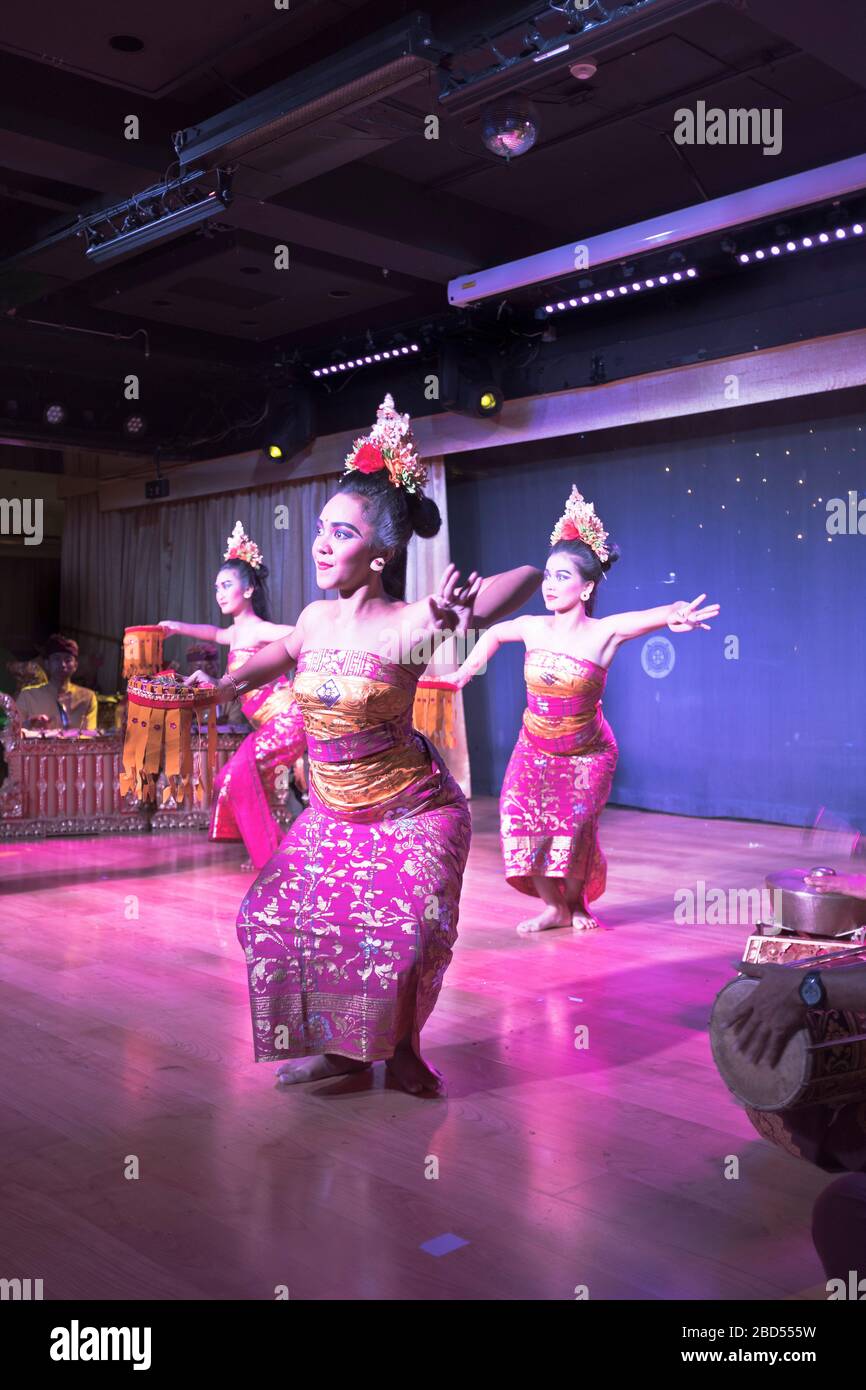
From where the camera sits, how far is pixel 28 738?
709 centimetres

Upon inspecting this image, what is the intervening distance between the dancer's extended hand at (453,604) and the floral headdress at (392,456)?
35 centimetres

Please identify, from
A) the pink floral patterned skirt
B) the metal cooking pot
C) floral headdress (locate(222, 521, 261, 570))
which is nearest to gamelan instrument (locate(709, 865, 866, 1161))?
the metal cooking pot

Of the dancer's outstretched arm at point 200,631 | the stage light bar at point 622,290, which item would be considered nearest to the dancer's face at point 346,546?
the dancer's outstretched arm at point 200,631

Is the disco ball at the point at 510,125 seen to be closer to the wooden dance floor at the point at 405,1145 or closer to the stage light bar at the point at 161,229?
the stage light bar at the point at 161,229

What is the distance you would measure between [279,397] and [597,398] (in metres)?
3.13

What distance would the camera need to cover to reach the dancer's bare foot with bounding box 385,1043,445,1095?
2818 millimetres

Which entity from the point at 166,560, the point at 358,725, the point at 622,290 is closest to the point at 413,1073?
the point at 358,725

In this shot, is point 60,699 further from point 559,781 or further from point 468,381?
point 559,781

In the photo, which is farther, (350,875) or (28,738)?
(28,738)

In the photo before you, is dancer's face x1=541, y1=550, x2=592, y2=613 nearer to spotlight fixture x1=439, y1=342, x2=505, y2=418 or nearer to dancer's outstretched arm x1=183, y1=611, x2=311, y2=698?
dancer's outstretched arm x1=183, y1=611, x2=311, y2=698

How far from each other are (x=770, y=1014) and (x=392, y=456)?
1804mm
